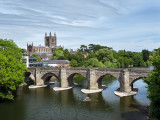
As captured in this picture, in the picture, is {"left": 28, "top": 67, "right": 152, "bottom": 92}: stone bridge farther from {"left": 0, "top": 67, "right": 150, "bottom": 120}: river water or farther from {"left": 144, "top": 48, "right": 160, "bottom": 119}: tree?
{"left": 144, "top": 48, "right": 160, "bottom": 119}: tree

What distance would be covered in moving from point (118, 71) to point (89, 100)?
12.9 m

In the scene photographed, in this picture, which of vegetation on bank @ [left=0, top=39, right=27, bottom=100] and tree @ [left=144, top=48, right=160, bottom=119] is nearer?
tree @ [left=144, top=48, right=160, bottom=119]

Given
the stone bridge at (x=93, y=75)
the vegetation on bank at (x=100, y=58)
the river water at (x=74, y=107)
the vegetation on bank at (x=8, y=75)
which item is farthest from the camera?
the vegetation on bank at (x=100, y=58)

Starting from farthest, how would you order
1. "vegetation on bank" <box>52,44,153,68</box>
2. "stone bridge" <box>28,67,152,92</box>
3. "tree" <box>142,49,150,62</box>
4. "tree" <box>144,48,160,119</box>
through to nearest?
"tree" <box>142,49,150,62</box>, "vegetation on bank" <box>52,44,153,68</box>, "stone bridge" <box>28,67,152,92</box>, "tree" <box>144,48,160,119</box>

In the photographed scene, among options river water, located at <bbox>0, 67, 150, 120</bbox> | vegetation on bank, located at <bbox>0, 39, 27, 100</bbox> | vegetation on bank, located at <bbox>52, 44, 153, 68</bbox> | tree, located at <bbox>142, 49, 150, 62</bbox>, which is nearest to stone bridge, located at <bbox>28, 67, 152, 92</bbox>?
river water, located at <bbox>0, 67, 150, 120</bbox>

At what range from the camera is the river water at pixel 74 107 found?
3225cm

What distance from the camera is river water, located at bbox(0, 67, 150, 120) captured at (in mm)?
32250

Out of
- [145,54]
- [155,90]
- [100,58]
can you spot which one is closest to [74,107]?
[155,90]

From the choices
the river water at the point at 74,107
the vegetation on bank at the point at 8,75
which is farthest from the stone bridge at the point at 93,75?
the vegetation on bank at the point at 8,75

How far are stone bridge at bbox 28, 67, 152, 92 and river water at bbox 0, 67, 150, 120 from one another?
449cm

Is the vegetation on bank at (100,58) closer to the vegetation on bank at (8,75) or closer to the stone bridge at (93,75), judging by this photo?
the stone bridge at (93,75)

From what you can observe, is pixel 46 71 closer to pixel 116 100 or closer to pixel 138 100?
pixel 116 100

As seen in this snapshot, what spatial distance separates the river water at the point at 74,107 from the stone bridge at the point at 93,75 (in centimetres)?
449

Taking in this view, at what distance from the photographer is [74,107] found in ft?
124
